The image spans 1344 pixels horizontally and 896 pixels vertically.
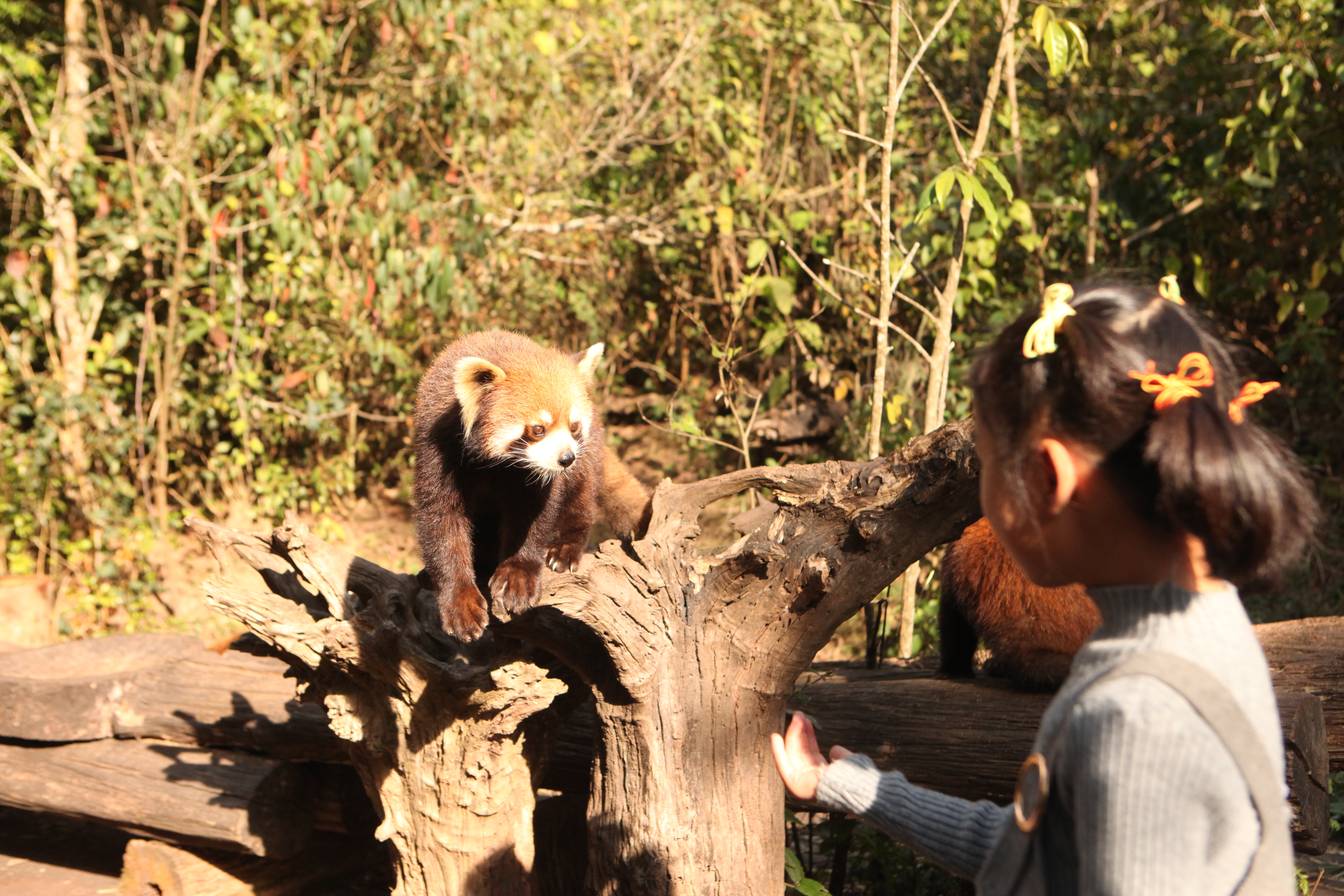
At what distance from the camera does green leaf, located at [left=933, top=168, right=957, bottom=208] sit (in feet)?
9.80

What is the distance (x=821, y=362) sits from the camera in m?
6.12

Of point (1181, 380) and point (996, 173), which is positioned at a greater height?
point (996, 173)

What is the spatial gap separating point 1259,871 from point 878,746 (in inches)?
67.8

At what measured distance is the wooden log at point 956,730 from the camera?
246 cm

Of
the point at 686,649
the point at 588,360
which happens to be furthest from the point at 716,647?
the point at 588,360

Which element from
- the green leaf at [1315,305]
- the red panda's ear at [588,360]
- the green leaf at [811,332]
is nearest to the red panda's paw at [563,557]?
the red panda's ear at [588,360]

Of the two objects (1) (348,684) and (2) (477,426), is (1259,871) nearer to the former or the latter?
(2) (477,426)

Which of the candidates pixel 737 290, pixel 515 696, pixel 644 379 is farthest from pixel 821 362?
pixel 515 696

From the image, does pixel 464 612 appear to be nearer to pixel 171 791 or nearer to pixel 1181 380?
pixel 171 791

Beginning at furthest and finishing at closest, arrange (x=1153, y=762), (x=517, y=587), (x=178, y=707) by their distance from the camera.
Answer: (x=178, y=707) → (x=517, y=587) → (x=1153, y=762)

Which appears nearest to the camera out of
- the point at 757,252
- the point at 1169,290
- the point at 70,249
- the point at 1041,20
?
the point at 1169,290

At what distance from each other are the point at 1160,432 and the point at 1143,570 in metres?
0.18

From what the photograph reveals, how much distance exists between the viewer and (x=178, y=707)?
11.6ft

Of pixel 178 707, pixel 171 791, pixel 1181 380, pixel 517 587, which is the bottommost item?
pixel 171 791
